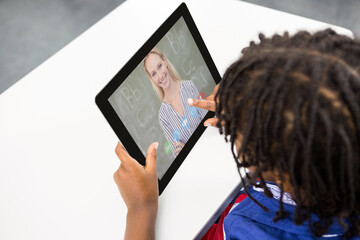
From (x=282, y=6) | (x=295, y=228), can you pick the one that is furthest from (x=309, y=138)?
(x=282, y=6)

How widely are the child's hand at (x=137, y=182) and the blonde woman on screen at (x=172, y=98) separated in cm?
7

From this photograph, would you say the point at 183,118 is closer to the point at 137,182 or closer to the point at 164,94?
the point at 164,94

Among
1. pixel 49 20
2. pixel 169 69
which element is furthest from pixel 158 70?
pixel 49 20

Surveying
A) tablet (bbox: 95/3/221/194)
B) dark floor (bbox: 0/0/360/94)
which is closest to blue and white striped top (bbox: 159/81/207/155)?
tablet (bbox: 95/3/221/194)

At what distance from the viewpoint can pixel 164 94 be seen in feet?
2.76

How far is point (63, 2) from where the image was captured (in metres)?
2.01

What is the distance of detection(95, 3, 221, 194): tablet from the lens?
0.76 m

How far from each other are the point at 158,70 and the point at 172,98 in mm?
68

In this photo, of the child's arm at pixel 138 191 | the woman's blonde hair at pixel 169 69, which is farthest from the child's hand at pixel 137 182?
the woman's blonde hair at pixel 169 69

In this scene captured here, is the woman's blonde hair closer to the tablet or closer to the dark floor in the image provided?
the tablet

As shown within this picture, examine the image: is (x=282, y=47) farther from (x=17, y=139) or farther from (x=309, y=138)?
(x=17, y=139)

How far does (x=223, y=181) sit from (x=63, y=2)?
1522 mm

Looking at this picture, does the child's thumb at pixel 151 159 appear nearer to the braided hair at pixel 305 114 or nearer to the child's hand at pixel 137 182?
the child's hand at pixel 137 182

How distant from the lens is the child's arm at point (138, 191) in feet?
2.57
